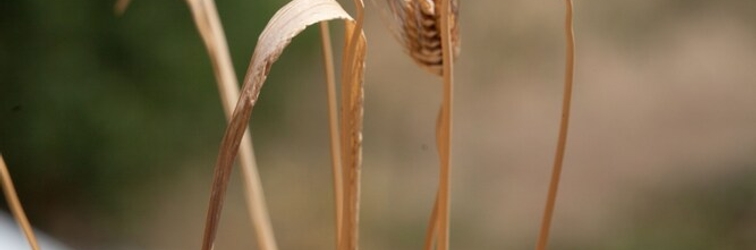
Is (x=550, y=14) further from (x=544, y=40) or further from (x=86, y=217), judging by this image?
(x=86, y=217)

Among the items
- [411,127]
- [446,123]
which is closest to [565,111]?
[446,123]

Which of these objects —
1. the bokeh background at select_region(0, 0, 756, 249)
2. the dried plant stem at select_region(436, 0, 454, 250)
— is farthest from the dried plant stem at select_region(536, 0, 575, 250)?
the bokeh background at select_region(0, 0, 756, 249)

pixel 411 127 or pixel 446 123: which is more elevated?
pixel 446 123

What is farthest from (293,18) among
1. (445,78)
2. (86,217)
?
(86,217)

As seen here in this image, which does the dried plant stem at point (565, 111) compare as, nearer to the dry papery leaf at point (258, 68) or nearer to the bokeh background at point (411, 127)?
the dry papery leaf at point (258, 68)

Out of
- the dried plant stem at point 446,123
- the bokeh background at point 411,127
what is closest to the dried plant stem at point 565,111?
the dried plant stem at point 446,123

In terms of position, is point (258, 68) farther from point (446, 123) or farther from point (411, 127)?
point (411, 127)
